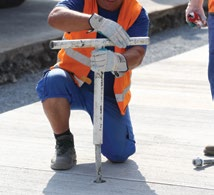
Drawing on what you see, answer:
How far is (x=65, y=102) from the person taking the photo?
190 inches

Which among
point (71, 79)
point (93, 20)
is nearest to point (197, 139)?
point (71, 79)

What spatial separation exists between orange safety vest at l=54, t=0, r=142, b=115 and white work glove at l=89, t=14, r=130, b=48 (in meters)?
0.40

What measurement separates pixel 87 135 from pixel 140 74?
248cm

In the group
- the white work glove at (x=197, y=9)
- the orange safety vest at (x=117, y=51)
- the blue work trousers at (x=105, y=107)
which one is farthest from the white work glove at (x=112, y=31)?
the white work glove at (x=197, y=9)

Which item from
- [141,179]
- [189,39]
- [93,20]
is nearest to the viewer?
[93,20]

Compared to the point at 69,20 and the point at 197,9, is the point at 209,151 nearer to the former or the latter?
the point at 197,9

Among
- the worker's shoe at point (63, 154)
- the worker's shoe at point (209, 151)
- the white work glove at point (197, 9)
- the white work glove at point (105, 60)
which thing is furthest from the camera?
the worker's shoe at point (209, 151)

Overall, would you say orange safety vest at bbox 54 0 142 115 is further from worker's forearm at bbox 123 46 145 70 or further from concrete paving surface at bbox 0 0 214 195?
concrete paving surface at bbox 0 0 214 195

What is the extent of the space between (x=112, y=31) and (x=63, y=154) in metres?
0.95

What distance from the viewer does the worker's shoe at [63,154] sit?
4.91 meters

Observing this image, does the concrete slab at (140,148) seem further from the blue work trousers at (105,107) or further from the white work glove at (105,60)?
the white work glove at (105,60)

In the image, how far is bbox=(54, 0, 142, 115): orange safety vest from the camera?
15.7 feet

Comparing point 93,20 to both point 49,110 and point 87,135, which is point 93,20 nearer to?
point 49,110

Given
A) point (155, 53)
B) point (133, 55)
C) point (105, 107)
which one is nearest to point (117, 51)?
point (133, 55)
